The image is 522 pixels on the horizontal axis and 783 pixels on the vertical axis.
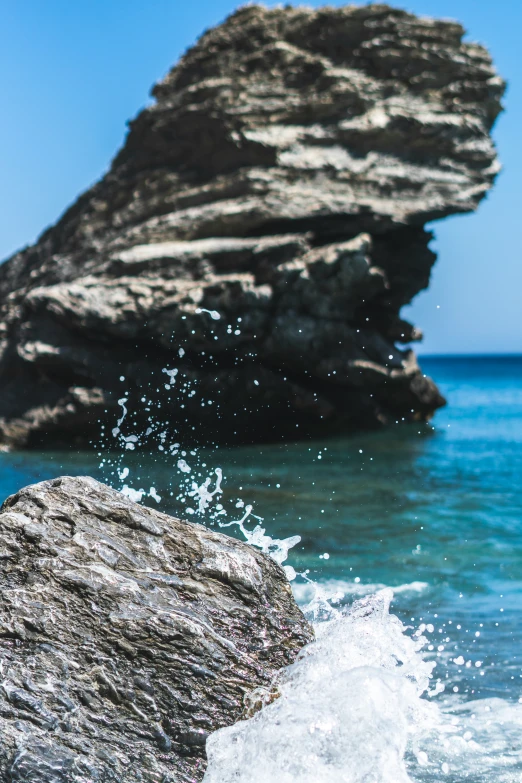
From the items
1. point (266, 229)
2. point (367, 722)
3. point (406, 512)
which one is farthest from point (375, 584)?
point (266, 229)

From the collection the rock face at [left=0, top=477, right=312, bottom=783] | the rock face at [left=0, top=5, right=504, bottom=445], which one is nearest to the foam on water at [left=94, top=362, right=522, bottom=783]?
the rock face at [left=0, top=477, right=312, bottom=783]

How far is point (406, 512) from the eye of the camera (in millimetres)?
12180

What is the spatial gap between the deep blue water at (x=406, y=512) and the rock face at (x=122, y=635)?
2512mm

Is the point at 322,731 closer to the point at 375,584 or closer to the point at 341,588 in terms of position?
the point at 341,588

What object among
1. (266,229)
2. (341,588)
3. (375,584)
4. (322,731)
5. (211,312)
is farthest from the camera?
(266,229)

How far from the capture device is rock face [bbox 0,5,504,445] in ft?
61.5

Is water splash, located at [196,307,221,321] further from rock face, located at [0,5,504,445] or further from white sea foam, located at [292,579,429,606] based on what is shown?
white sea foam, located at [292,579,429,606]

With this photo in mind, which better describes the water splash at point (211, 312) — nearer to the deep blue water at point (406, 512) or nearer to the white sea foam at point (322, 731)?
the deep blue water at point (406, 512)

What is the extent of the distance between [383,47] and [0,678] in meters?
20.0

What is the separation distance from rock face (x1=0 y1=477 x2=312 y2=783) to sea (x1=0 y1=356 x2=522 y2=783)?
21cm

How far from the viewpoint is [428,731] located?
505 centimetres

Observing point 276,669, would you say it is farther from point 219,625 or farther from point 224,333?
point 224,333

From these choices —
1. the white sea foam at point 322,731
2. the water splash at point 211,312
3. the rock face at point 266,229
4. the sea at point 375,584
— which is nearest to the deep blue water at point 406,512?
the sea at point 375,584

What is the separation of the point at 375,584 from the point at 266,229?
12.8 metres
